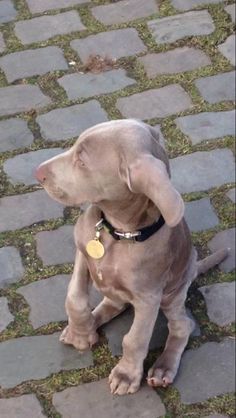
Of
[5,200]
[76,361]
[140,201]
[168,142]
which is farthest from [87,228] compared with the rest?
[168,142]

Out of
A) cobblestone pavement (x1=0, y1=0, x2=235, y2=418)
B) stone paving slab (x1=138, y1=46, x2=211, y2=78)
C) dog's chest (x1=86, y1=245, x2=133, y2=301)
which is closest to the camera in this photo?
dog's chest (x1=86, y1=245, x2=133, y2=301)

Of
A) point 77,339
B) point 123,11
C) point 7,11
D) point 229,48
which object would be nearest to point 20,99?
point 7,11

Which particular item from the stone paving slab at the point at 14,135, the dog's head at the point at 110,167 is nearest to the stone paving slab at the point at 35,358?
the dog's head at the point at 110,167

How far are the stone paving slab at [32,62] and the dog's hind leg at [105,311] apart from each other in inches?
62.1

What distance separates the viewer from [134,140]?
9.36 ft

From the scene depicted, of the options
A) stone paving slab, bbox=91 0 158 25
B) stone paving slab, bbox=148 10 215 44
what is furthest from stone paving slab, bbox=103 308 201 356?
stone paving slab, bbox=91 0 158 25

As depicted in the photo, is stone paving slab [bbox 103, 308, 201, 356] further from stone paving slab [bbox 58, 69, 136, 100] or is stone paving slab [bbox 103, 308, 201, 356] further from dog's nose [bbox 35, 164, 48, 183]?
stone paving slab [bbox 58, 69, 136, 100]

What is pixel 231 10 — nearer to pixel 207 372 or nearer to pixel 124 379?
pixel 207 372

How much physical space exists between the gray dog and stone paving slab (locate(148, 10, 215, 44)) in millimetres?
1635

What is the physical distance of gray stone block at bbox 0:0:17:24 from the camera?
16.5ft

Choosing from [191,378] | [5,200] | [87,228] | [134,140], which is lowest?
[191,378]

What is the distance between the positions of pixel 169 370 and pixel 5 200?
115 centimetres

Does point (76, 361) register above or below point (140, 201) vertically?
below

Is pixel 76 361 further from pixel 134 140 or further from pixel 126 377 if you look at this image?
pixel 134 140
